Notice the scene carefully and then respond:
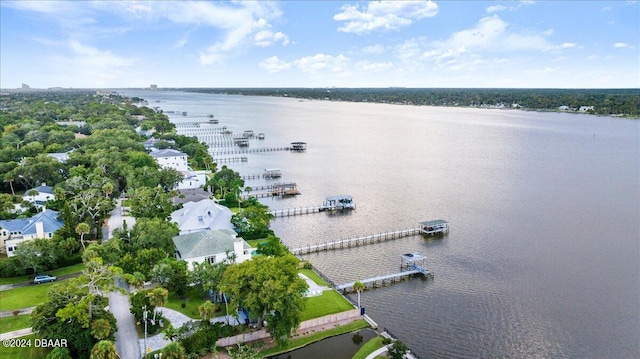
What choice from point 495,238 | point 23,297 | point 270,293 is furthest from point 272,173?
point 270,293

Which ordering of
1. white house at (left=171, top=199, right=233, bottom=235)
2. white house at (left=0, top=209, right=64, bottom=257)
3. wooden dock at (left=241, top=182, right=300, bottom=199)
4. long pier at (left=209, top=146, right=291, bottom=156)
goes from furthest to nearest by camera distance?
long pier at (left=209, top=146, right=291, bottom=156), wooden dock at (left=241, top=182, right=300, bottom=199), white house at (left=171, top=199, right=233, bottom=235), white house at (left=0, top=209, right=64, bottom=257)

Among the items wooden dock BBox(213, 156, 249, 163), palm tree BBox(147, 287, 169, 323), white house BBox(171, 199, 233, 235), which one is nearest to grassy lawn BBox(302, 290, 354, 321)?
palm tree BBox(147, 287, 169, 323)

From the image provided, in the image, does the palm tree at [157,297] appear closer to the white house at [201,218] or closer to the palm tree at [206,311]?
the palm tree at [206,311]

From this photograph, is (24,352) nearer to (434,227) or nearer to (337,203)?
(434,227)

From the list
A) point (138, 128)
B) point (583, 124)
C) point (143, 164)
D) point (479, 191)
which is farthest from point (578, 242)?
point (583, 124)

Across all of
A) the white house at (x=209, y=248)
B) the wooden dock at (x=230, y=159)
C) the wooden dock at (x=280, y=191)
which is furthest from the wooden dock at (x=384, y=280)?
the wooden dock at (x=230, y=159)

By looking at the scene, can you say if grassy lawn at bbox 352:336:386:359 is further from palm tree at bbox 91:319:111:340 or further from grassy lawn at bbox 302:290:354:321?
palm tree at bbox 91:319:111:340
